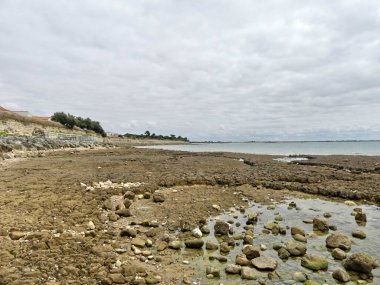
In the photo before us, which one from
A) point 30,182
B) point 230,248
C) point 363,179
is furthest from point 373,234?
point 30,182

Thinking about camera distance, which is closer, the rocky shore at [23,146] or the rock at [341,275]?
the rock at [341,275]

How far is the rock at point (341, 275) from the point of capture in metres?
7.11

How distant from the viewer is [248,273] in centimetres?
721

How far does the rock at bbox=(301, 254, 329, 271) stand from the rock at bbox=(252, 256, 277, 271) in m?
0.80

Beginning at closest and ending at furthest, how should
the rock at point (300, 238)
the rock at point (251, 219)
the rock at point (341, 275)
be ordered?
the rock at point (341, 275)
the rock at point (300, 238)
the rock at point (251, 219)

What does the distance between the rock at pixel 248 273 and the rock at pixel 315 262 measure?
1.49m

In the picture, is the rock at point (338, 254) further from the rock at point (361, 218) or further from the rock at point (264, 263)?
the rock at point (361, 218)

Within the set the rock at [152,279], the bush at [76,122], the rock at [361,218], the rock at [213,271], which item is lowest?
the rock at [152,279]

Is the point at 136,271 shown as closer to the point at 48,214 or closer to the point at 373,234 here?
the point at 48,214

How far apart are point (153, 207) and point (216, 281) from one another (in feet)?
21.6

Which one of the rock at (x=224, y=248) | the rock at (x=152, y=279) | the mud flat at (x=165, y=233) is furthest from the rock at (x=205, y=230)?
the rock at (x=152, y=279)

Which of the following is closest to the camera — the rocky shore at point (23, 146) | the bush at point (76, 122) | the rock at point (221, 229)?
the rock at point (221, 229)

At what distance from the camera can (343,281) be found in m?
7.09

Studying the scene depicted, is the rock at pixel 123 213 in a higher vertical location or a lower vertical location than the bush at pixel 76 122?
lower
